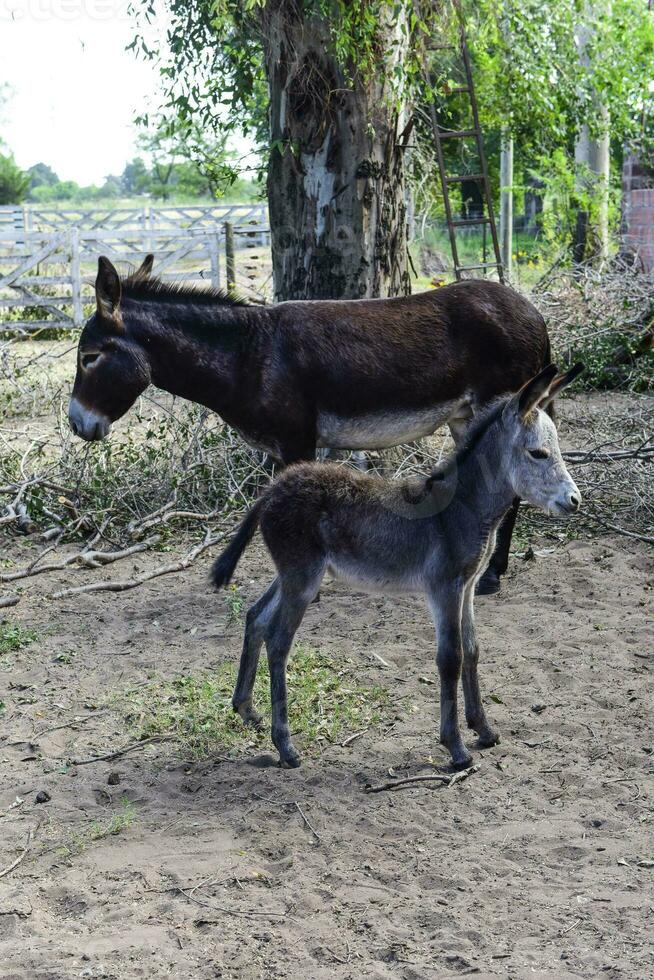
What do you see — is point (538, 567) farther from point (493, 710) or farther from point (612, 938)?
point (612, 938)

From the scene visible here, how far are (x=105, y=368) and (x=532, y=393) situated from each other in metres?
2.81

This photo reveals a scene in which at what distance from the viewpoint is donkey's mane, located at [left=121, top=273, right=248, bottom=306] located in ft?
20.5

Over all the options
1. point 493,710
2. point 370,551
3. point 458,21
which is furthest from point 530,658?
point 458,21

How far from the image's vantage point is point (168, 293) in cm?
630

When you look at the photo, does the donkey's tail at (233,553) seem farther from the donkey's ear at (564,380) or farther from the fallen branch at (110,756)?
the donkey's ear at (564,380)

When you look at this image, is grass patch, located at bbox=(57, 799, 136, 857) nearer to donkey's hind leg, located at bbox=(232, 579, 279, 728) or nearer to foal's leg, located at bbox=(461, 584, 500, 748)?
donkey's hind leg, located at bbox=(232, 579, 279, 728)

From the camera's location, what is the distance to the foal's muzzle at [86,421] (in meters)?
6.20

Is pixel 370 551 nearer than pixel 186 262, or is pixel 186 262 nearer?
pixel 370 551

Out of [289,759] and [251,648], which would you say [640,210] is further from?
[289,759]

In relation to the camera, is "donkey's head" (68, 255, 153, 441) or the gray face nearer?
the gray face

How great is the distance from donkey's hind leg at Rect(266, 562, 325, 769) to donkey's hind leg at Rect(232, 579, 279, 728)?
122mm

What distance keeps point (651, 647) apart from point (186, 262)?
22575 mm

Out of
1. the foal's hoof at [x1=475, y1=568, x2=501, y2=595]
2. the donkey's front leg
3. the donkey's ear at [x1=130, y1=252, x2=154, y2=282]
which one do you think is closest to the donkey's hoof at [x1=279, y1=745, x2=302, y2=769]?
the donkey's front leg

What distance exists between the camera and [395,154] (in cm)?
770
